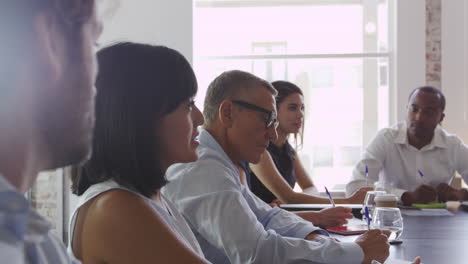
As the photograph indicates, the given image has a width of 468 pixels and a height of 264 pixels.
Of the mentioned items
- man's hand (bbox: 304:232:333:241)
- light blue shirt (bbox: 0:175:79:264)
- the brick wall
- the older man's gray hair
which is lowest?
man's hand (bbox: 304:232:333:241)

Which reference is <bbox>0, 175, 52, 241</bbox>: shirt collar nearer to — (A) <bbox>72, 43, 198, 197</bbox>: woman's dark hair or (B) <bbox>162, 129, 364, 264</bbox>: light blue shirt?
(A) <bbox>72, 43, 198, 197</bbox>: woman's dark hair

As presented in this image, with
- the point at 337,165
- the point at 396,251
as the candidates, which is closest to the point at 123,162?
the point at 396,251

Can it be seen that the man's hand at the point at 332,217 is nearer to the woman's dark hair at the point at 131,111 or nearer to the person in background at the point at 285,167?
the person in background at the point at 285,167

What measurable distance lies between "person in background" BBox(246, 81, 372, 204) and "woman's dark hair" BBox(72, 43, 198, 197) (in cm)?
185

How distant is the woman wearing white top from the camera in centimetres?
116

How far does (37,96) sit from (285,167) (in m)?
3.23

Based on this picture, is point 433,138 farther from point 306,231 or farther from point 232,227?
point 232,227

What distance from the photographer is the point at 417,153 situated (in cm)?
394

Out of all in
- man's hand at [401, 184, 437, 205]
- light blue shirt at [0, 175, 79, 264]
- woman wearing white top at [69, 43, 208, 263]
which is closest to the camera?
light blue shirt at [0, 175, 79, 264]

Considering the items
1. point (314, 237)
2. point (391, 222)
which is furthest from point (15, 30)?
point (391, 222)

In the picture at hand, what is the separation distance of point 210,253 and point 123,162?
648mm

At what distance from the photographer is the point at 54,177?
16.3 feet

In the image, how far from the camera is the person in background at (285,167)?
329cm

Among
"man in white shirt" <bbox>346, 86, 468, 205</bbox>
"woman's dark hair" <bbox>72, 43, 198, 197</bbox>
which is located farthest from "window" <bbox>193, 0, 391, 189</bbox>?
"woman's dark hair" <bbox>72, 43, 198, 197</bbox>
